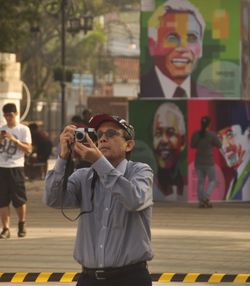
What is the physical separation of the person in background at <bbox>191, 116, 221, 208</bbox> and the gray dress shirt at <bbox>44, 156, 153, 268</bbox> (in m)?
14.8

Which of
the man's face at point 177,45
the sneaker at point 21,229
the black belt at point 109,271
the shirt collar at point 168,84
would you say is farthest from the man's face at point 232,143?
the black belt at point 109,271

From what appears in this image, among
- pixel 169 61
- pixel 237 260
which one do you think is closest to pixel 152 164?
pixel 169 61

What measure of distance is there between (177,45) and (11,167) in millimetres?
8984

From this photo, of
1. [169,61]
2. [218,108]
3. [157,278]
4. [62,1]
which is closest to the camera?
[157,278]

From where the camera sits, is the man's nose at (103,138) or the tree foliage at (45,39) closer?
the man's nose at (103,138)

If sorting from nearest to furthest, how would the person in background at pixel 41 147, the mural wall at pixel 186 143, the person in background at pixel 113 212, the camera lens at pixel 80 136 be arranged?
the camera lens at pixel 80 136, the person in background at pixel 113 212, the mural wall at pixel 186 143, the person in background at pixel 41 147

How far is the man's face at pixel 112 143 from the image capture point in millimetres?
6484

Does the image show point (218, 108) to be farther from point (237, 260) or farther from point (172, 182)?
point (237, 260)

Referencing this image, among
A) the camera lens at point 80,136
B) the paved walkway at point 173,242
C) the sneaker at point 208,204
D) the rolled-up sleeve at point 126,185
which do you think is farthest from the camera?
the sneaker at point 208,204

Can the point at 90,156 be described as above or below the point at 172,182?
above

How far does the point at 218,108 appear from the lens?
22125mm

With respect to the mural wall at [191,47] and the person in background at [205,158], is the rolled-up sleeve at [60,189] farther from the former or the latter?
the mural wall at [191,47]

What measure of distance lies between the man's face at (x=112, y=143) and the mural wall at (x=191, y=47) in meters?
17.4

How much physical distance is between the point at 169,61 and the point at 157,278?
1299 centimetres
